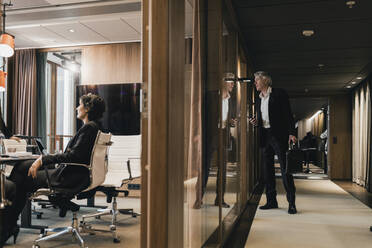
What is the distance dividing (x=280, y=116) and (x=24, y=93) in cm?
470

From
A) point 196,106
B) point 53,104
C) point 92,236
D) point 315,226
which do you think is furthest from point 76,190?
point 53,104

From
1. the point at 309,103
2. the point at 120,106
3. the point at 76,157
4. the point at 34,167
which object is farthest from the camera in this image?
the point at 309,103

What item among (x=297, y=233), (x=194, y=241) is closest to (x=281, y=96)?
(x=297, y=233)

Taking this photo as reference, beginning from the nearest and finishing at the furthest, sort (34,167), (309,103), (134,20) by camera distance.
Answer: (34,167), (134,20), (309,103)

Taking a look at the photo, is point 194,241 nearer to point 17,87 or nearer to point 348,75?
point 17,87

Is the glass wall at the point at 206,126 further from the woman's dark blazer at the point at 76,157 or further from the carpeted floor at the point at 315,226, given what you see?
the woman's dark blazer at the point at 76,157

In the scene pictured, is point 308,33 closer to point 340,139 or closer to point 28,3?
point 28,3

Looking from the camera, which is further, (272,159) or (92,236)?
(272,159)

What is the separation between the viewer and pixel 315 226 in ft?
12.2

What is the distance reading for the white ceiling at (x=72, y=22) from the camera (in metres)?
4.80

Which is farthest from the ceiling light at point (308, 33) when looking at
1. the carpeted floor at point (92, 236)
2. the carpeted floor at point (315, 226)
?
the carpeted floor at point (92, 236)

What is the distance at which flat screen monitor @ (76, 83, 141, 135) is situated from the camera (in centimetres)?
621

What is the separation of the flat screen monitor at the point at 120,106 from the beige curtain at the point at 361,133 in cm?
448

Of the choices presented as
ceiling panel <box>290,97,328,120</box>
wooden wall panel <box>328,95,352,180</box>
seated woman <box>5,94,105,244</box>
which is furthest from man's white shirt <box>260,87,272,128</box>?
ceiling panel <box>290,97,328,120</box>
